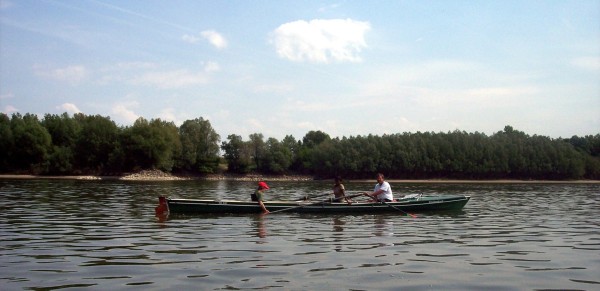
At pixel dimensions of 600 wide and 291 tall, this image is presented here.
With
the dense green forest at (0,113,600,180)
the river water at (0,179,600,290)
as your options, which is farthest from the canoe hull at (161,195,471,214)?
the dense green forest at (0,113,600,180)

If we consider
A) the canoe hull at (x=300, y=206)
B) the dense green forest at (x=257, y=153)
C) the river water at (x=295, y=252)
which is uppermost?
the dense green forest at (x=257, y=153)

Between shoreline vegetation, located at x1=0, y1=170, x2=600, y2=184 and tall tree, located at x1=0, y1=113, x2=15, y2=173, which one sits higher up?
tall tree, located at x1=0, y1=113, x2=15, y2=173

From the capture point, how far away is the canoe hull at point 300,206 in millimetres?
24484

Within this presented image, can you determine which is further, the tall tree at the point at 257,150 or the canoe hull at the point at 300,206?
the tall tree at the point at 257,150

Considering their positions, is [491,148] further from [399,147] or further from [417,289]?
[417,289]

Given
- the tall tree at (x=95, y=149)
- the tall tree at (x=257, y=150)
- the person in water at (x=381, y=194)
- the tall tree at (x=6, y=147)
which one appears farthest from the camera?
the tall tree at (x=257, y=150)

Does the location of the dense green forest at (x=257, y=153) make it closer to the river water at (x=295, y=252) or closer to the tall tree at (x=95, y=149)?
the tall tree at (x=95, y=149)

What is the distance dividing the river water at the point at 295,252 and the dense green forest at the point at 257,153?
263ft

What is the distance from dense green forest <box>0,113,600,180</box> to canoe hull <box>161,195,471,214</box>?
77.4 m

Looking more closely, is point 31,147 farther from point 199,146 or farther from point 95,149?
point 199,146

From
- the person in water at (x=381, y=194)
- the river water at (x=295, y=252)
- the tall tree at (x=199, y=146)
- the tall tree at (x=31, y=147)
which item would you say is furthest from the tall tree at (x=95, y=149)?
the person in water at (x=381, y=194)

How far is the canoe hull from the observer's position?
24484 millimetres

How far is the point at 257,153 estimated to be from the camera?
119938 mm

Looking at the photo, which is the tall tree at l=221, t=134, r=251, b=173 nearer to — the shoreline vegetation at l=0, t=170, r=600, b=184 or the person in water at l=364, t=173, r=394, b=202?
the shoreline vegetation at l=0, t=170, r=600, b=184
